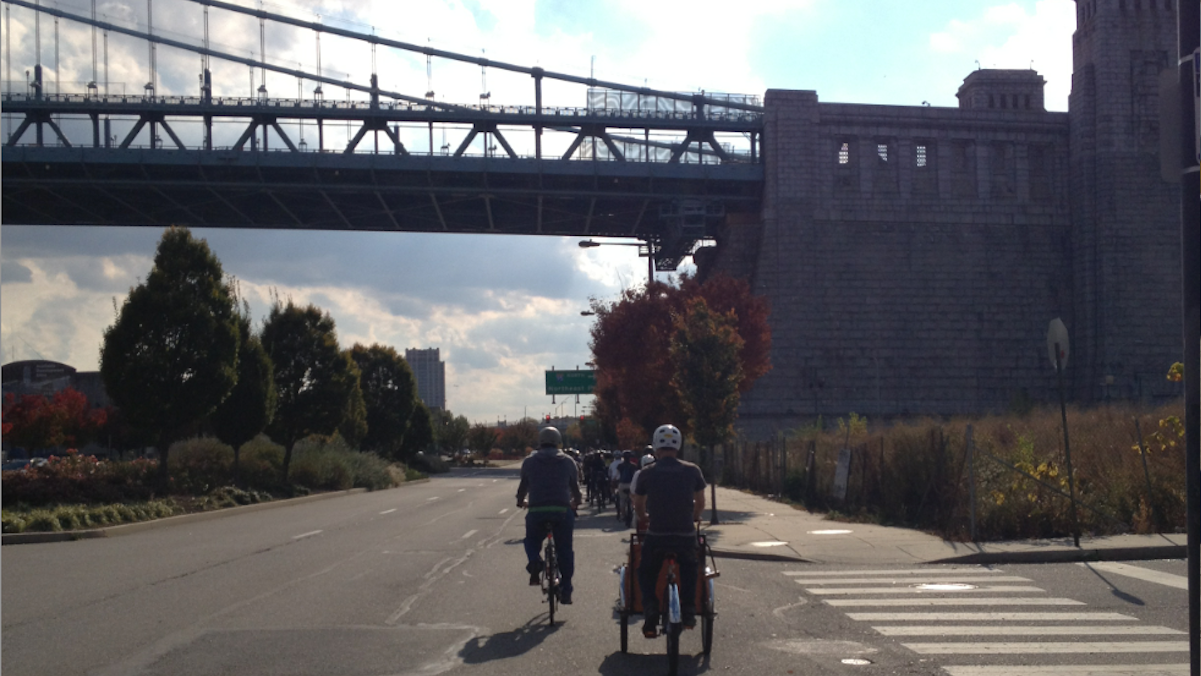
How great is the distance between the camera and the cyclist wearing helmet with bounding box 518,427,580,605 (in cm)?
980

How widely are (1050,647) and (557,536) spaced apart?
446cm

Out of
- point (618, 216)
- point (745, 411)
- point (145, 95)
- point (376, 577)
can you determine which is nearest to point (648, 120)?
point (618, 216)

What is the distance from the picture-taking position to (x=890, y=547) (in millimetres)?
15875

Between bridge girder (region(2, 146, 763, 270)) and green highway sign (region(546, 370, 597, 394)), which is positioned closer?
A: bridge girder (region(2, 146, 763, 270))

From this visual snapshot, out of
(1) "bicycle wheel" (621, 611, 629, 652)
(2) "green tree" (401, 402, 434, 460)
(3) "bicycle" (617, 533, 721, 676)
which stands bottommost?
(2) "green tree" (401, 402, 434, 460)

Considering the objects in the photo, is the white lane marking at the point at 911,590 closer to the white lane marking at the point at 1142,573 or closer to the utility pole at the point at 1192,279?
the white lane marking at the point at 1142,573

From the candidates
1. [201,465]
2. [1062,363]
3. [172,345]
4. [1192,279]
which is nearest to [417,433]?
[201,465]

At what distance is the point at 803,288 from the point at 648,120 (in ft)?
42.8

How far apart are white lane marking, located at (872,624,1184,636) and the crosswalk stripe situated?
38 cm

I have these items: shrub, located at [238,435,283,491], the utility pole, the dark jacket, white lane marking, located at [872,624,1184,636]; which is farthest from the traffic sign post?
shrub, located at [238,435,283,491]

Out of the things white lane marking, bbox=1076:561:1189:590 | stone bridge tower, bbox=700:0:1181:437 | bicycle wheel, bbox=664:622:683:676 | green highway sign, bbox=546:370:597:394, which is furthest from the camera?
green highway sign, bbox=546:370:597:394

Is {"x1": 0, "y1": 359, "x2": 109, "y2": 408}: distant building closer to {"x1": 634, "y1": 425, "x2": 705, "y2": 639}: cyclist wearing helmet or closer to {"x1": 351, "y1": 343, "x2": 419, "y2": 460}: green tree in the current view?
{"x1": 351, "y1": 343, "x2": 419, "y2": 460}: green tree

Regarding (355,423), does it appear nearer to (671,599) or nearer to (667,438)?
(667,438)

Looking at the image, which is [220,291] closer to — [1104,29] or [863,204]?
[863,204]
